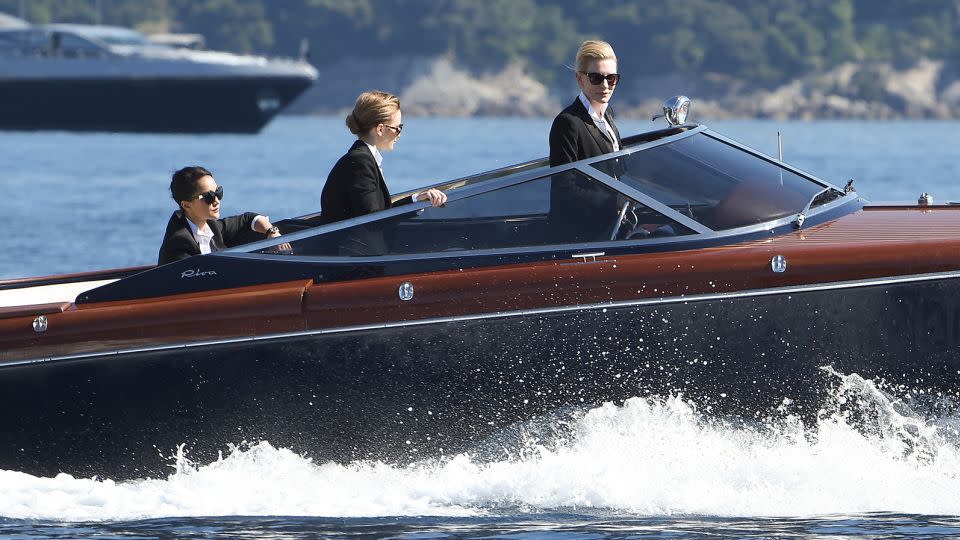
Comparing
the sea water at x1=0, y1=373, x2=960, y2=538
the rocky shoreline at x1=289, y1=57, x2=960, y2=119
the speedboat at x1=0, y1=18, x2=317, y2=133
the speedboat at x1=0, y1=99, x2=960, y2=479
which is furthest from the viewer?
the rocky shoreline at x1=289, y1=57, x2=960, y2=119

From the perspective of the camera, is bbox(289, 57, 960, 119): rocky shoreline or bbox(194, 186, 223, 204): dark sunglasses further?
bbox(289, 57, 960, 119): rocky shoreline

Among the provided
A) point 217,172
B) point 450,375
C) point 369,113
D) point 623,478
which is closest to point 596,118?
point 369,113

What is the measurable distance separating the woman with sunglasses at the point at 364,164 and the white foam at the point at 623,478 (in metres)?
0.91

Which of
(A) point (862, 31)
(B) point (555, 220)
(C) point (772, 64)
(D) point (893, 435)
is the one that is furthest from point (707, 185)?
(A) point (862, 31)

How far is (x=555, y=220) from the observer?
224 inches

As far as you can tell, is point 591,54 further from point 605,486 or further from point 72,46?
point 72,46

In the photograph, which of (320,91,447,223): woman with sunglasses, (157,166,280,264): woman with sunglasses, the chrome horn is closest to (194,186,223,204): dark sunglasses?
(157,166,280,264): woman with sunglasses

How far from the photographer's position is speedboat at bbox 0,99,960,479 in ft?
17.9

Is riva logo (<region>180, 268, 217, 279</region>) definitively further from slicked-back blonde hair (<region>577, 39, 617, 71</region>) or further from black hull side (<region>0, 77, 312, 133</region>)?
black hull side (<region>0, 77, 312, 133</region>)

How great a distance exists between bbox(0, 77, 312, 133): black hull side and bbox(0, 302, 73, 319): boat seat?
4942cm

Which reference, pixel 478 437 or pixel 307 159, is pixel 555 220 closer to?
pixel 478 437

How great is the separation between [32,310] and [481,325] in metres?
1.61

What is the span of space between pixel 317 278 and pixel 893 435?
81.7 inches

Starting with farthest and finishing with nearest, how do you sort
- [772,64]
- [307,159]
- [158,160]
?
[772,64] < [307,159] < [158,160]
